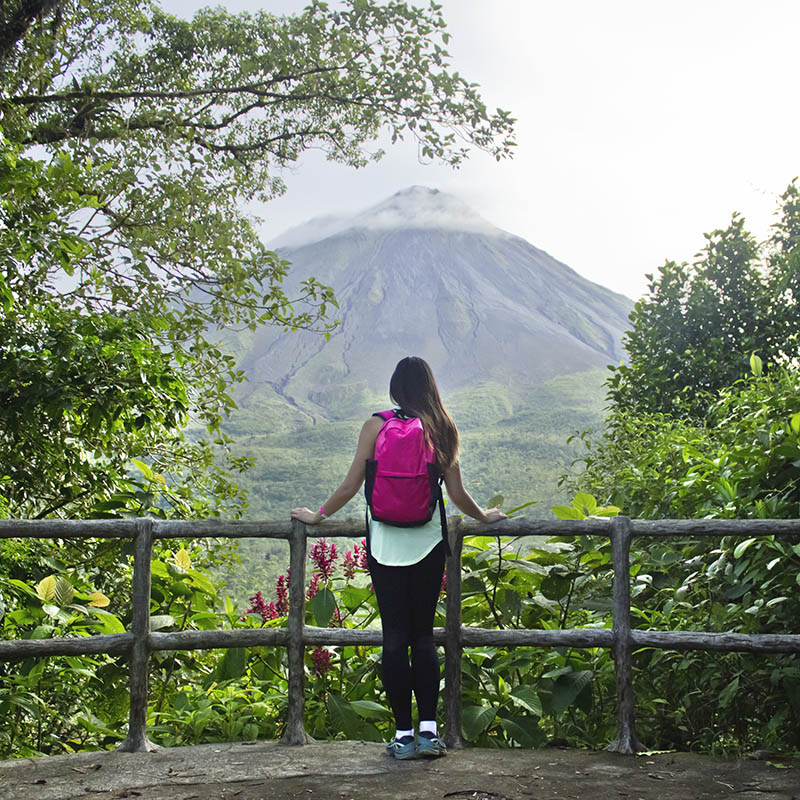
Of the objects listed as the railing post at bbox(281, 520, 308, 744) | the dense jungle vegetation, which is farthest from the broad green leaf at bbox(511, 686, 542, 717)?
the railing post at bbox(281, 520, 308, 744)

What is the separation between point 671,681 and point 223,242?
521 centimetres

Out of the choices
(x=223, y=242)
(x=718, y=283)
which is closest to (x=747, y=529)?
(x=223, y=242)

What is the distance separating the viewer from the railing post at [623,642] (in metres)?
3.64

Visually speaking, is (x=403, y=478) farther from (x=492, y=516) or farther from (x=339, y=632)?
(x=339, y=632)

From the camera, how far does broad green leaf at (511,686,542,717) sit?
368 cm

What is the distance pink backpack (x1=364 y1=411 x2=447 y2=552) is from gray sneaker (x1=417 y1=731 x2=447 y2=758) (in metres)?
0.77

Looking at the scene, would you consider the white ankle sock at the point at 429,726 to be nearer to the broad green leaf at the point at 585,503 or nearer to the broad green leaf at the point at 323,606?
the broad green leaf at the point at 323,606

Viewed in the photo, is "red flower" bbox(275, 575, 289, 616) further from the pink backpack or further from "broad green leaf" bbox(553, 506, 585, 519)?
"broad green leaf" bbox(553, 506, 585, 519)

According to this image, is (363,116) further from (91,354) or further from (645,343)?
(91,354)

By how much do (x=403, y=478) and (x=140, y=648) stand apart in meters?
1.27

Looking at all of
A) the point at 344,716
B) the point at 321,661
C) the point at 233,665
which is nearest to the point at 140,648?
the point at 233,665

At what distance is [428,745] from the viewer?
348 centimetres

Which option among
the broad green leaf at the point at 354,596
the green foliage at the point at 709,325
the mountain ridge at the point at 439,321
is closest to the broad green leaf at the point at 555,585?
the broad green leaf at the point at 354,596

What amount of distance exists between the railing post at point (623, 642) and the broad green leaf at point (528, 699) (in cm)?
31
